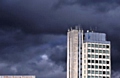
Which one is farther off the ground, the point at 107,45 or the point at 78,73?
the point at 107,45

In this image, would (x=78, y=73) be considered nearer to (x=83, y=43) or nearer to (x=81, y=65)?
(x=81, y=65)

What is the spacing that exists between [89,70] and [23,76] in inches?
1532

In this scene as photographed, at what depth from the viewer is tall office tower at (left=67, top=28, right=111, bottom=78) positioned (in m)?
176

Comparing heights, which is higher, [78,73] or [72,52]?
[72,52]

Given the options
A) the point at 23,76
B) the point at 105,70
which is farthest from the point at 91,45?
the point at 23,76

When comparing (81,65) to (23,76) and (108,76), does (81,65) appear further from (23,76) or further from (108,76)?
(23,76)

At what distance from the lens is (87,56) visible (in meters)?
176

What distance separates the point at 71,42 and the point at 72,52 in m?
6.44

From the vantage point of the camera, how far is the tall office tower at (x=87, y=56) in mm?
176125

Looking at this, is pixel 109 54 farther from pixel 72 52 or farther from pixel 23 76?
pixel 23 76

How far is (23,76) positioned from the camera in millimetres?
176375

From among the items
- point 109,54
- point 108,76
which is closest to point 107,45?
point 109,54

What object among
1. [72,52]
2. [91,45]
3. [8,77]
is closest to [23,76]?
[8,77]

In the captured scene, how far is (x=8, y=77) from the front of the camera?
582 ft
